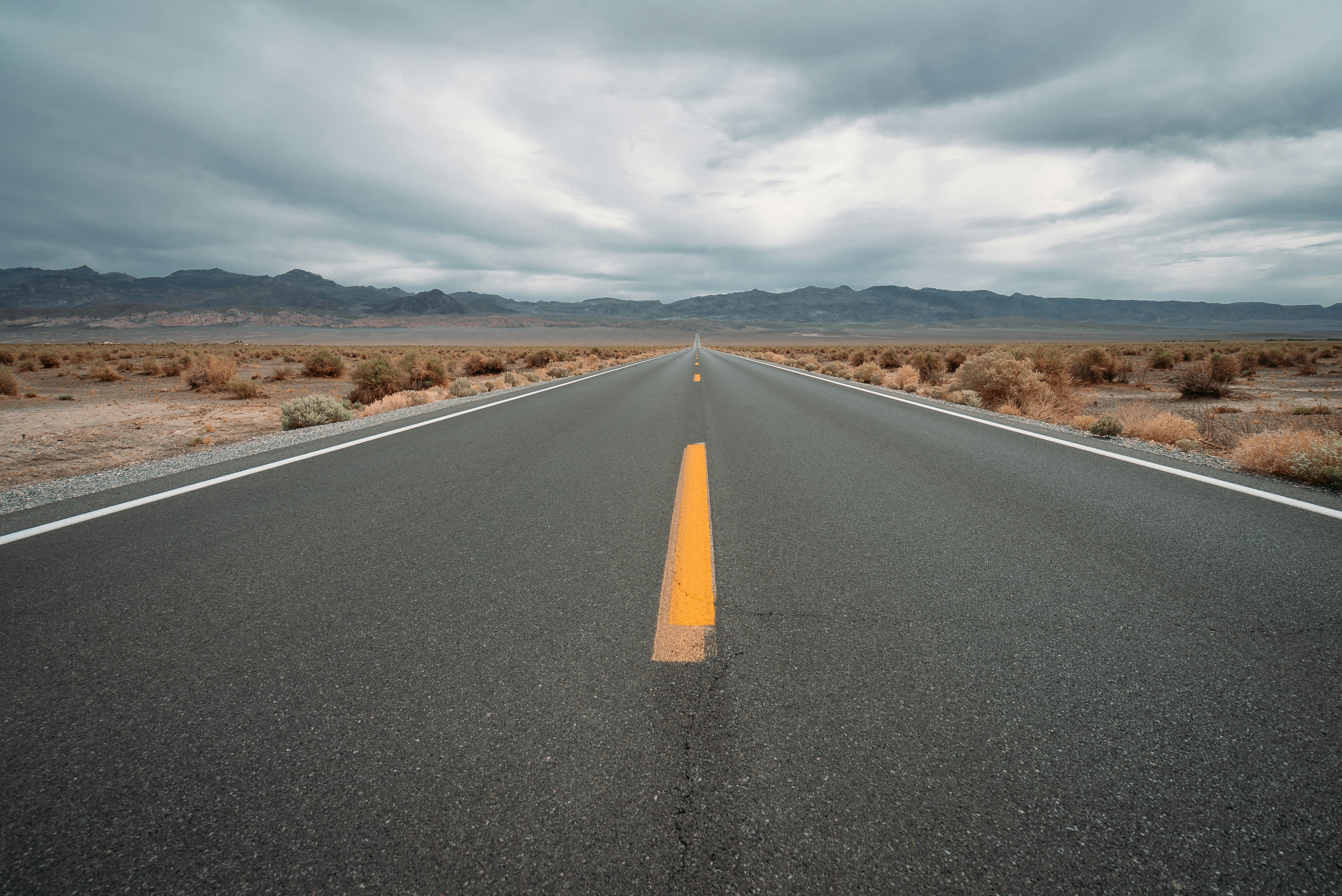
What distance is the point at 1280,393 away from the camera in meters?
16.9

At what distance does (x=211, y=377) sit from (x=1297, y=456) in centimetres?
2516

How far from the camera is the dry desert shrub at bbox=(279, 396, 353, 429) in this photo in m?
9.19

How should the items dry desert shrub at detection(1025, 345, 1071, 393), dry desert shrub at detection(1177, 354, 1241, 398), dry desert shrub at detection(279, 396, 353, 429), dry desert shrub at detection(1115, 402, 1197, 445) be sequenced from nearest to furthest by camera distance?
dry desert shrub at detection(1115, 402, 1197, 445) < dry desert shrub at detection(279, 396, 353, 429) < dry desert shrub at detection(1025, 345, 1071, 393) < dry desert shrub at detection(1177, 354, 1241, 398)

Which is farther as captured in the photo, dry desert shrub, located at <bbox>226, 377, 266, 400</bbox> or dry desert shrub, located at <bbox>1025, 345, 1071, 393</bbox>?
dry desert shrub, located at <bbox>226, 377, 266, 400</bbox>

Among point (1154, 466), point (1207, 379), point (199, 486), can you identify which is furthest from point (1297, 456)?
point (1207, 379)

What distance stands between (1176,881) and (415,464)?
211 inches

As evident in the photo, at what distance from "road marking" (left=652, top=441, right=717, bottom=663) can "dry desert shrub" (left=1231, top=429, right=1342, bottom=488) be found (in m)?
4.76

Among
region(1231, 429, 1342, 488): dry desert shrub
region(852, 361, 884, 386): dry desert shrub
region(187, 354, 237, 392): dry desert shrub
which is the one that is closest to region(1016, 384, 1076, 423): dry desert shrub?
region(1231, 429, 1342, 488): dry desert shrub

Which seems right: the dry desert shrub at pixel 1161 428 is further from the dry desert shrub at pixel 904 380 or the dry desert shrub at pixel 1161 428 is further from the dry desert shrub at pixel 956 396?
the dry desert shrub at pixel 904 380

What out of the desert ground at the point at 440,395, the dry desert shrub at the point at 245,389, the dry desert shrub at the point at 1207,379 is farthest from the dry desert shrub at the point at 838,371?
the dry desert shrub at the point at 245,389

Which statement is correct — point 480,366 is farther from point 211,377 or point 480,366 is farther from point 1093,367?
point 1093,367

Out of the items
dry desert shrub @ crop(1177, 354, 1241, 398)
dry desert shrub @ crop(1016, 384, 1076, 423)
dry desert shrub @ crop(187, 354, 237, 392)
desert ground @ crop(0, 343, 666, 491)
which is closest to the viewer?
desert ground @ crop(0, 343, 666, 491)

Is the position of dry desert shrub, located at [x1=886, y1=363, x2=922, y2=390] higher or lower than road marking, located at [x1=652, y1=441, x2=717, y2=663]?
higher

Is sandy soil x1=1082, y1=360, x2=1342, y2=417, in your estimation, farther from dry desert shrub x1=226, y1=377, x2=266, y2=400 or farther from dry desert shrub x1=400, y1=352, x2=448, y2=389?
dry desert shrub x1=226, y1=377, x2=266, y2=400
